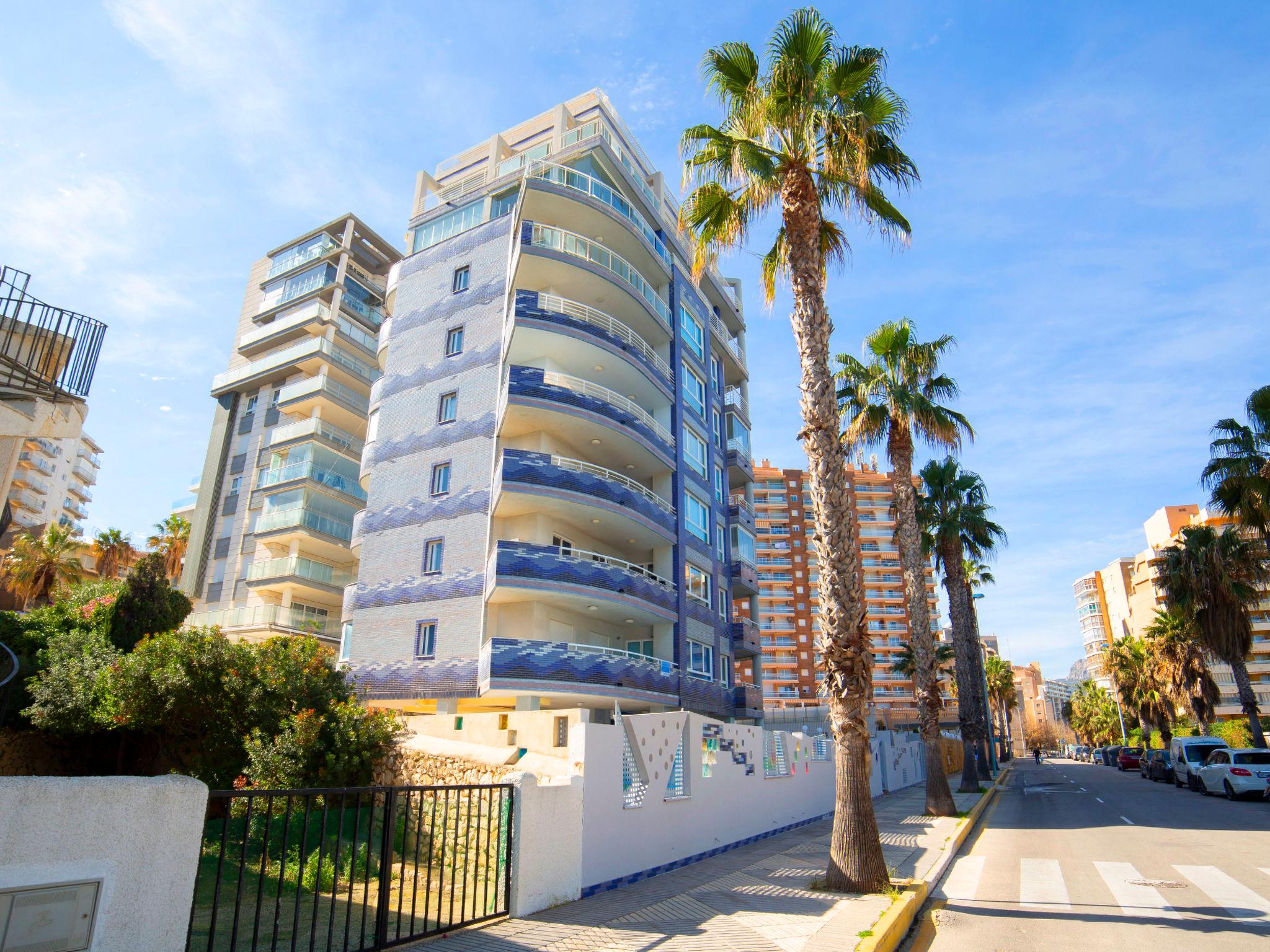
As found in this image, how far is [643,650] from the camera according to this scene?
93.0ft

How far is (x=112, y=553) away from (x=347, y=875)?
36774mm

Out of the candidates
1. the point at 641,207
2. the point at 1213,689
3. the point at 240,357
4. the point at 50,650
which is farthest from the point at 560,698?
the point at 1213,689

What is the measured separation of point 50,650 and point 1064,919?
2158 centimetres

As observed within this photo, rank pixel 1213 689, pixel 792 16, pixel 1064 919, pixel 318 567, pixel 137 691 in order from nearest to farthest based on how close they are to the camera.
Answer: pixel 1064 919
pixel 792 16
pixel 137 691
pixel 318 567
pixel 1213 689

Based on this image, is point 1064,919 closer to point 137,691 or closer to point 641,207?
point 137,691

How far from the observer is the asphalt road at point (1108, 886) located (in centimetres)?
795

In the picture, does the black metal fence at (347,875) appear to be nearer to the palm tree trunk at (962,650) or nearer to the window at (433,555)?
the window at (433,555)

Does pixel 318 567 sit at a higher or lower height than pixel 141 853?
higher

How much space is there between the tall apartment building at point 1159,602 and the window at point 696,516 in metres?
47.2

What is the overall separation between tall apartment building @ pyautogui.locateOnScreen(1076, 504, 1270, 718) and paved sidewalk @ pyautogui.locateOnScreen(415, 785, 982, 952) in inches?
2420

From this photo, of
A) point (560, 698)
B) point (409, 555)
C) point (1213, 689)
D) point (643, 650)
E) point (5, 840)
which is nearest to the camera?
point (5, 840)

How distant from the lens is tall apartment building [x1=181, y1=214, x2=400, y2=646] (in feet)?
119

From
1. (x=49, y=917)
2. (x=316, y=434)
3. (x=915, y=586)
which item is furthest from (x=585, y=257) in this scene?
(x=49, y=917)

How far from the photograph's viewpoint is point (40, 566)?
3675 cm
